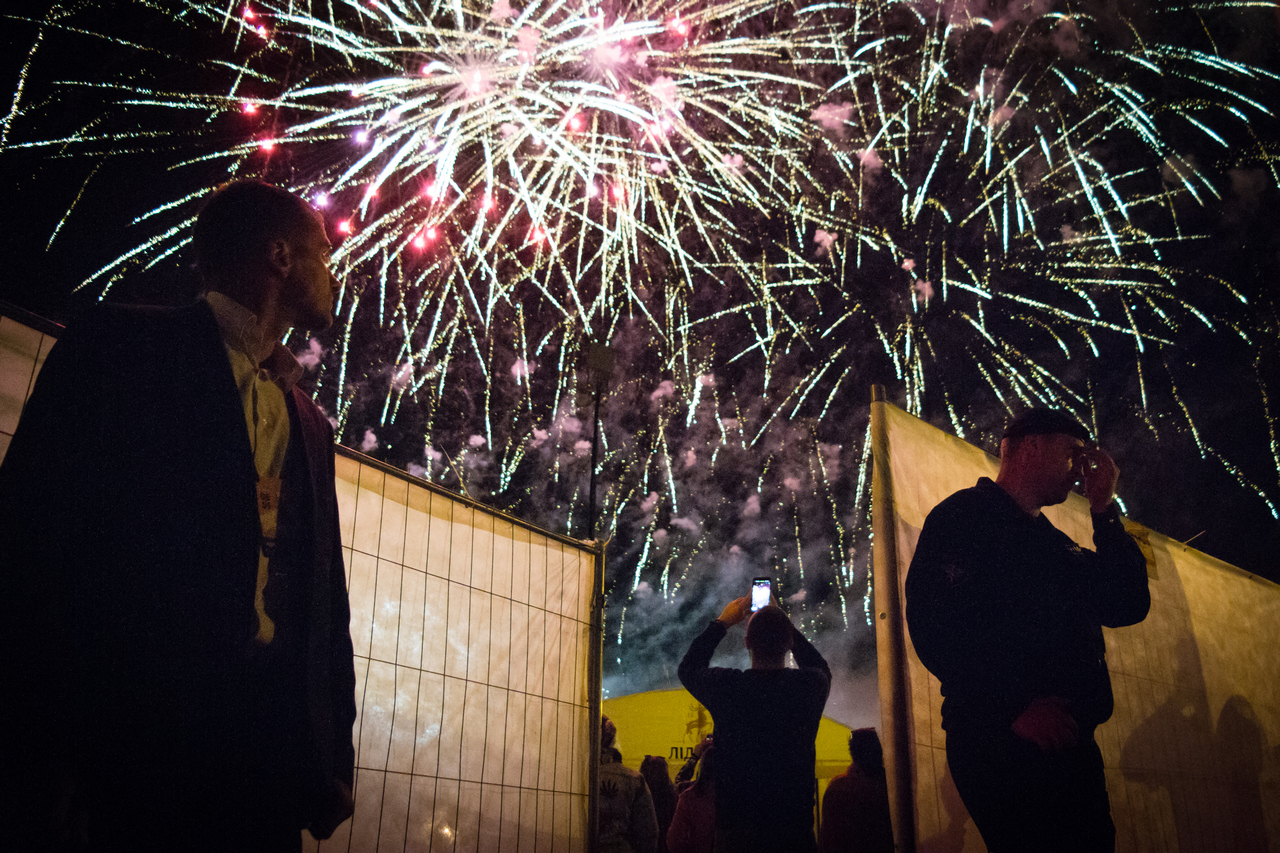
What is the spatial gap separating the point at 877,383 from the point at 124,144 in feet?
21.9

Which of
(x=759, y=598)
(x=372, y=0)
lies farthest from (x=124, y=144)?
(x=759, y=598)

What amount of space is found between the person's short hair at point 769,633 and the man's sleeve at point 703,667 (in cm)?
21

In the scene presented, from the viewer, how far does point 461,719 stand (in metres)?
3.82

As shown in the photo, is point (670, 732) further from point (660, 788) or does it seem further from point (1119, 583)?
point (1119, 583)

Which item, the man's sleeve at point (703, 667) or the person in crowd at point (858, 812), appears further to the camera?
the person in crowd at point (858, 812)

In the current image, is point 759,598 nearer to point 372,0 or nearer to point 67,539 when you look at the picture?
point 67,539

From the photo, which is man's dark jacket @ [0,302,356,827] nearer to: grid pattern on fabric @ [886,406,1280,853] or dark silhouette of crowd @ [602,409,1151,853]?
dark silhouette of crowd @ [602,409,1151,853]

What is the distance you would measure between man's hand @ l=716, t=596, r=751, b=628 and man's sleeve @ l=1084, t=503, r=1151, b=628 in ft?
5.61

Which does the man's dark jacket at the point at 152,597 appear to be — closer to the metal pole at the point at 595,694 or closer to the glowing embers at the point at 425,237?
the metal pole at the point at 595,694

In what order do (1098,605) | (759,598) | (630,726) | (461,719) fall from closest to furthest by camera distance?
(1098,605)
(461,719)
(759,598)
(630,726)

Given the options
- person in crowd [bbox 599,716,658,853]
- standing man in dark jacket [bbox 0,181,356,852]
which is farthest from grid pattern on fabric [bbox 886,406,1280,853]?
standing man in dark jacket [bbox 0,181,356,852]

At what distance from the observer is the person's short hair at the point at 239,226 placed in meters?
1.83

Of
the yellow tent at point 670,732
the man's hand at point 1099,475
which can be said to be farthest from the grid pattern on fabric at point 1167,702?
the yellow tent at point 670,732

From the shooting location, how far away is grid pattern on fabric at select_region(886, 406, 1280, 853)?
339 centimetres
